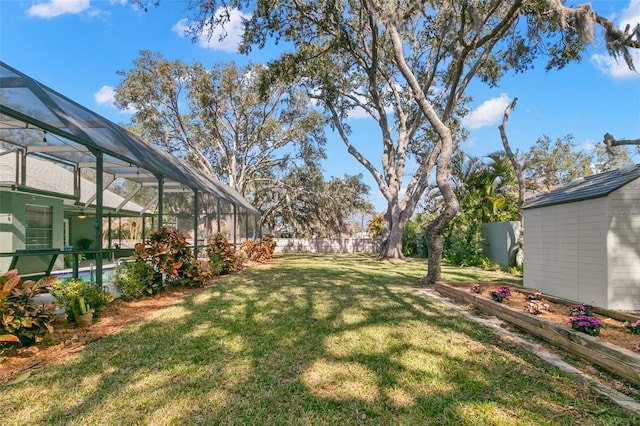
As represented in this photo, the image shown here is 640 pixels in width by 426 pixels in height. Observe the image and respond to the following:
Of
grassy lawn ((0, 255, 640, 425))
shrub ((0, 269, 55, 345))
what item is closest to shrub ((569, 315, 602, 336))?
grassy lawn ((0, 255, 640, 425))

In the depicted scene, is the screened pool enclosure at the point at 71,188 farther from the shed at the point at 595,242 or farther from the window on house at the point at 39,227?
the shed at the point at 595,242

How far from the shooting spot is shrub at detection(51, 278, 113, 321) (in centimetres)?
415

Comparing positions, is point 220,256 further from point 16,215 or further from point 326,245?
point 326,245

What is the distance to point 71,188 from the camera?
676cm

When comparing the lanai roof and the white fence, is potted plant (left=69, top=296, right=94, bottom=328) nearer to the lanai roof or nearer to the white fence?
the lanai roof

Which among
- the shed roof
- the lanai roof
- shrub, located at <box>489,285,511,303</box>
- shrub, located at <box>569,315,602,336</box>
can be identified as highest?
the lanai roof

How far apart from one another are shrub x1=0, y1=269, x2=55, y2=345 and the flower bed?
16.8ft

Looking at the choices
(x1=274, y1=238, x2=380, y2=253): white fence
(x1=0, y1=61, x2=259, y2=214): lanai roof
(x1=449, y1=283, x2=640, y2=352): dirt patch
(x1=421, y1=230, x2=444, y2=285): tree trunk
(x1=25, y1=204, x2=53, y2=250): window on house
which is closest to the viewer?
(x1=449, y1=283, x2=640, y2=352): dirt patch

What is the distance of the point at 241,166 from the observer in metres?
21.2

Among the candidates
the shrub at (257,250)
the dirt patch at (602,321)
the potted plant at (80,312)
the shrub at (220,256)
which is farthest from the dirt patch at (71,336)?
the shrub at (257,250)

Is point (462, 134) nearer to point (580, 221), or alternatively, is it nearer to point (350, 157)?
point (350, 157)

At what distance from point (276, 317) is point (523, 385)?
9.89 ft

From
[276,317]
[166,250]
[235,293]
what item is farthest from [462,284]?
[166,250]

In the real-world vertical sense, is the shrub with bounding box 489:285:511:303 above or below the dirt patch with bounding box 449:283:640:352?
above
